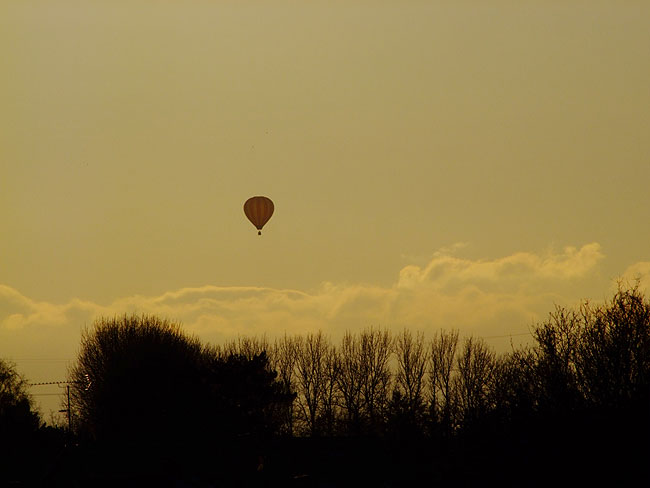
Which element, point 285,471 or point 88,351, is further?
point 88,351

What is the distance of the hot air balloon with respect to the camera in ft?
195

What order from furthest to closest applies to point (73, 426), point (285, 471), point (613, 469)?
1. point (73, 426)
2. point (285, 471)
3. point (613, 469)

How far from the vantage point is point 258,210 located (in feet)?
197

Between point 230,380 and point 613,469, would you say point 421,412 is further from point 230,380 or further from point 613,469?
point 613,469

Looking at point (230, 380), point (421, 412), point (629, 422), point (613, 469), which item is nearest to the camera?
point (613, 469)

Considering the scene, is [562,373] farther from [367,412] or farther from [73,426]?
[73,426]

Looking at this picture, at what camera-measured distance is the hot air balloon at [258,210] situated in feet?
195

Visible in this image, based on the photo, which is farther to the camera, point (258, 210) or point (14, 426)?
point (14, 426)

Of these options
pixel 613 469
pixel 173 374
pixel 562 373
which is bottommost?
pixel 613 469

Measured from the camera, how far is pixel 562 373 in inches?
2311

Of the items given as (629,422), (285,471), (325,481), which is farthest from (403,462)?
(629,422)

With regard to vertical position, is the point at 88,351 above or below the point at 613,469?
above

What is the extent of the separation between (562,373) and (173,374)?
3567 cm

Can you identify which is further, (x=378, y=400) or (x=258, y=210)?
(x=378, y=400)
